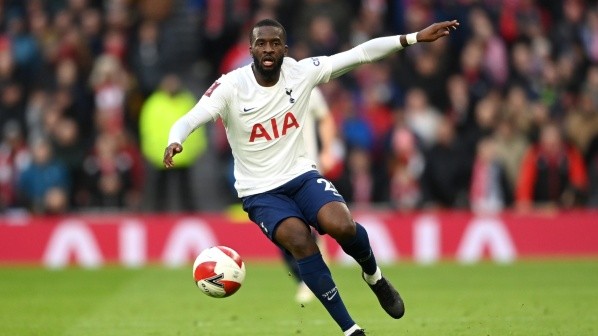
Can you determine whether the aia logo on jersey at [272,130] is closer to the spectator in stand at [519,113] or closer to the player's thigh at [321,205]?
the player's thigh at [321,205]

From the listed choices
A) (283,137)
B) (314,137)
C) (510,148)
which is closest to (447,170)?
(510,148)

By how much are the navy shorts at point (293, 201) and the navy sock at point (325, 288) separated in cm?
33

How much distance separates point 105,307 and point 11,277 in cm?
433

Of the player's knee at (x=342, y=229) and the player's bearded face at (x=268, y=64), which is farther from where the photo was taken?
the player's bearded face at (x=268, y=64)

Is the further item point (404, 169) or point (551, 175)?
point (404, 169)

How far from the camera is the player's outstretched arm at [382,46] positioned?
9.17 meters

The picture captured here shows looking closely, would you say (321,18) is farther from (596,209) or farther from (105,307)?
(105,307)

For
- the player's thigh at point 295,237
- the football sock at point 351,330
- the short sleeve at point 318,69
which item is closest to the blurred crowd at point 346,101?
the short sleeve at point 318,69

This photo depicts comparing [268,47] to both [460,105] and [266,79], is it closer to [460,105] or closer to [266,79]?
[266,79]

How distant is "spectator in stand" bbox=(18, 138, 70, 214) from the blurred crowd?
0.02 meters

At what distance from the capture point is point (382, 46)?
9.30m

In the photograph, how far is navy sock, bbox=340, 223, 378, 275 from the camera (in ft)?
29.7

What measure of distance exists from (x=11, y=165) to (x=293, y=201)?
1107 cm

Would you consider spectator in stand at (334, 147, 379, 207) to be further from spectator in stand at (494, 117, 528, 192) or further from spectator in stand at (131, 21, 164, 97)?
spectator in stand at (131, 21, 164, 97)
